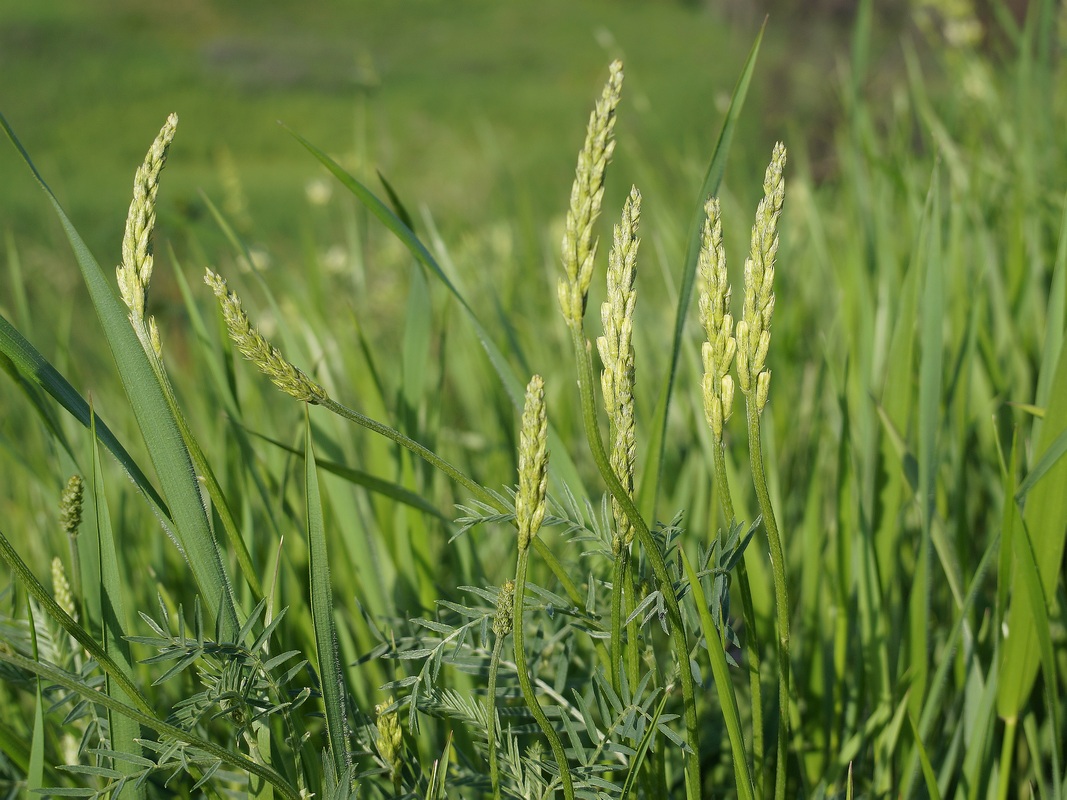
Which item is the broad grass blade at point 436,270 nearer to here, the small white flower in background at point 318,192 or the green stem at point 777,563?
the green stem at point 777,563

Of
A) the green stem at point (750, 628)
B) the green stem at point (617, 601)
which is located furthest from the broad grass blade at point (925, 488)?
the green stem at point (617, 601)

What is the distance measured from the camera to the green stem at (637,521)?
1.23ft

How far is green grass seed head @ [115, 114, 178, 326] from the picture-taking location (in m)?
A: 0.39

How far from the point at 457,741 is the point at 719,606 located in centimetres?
29

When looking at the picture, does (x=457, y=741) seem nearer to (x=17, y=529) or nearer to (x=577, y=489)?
(x=577, y=489)

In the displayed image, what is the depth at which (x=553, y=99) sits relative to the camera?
14695 mm

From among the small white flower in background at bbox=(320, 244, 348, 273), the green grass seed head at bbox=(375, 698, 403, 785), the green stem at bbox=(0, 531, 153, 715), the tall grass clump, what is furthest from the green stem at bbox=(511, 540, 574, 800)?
the small white flower in background at bbox=(320, 244, 348, 273)

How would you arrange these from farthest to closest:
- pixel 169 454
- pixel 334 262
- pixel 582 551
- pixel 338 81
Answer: pixel 338 81 → pixel 334 262 → pixel 582 551 → pixel 169 454

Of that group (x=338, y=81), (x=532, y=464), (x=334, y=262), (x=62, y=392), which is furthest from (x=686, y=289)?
(x=338, y=81)

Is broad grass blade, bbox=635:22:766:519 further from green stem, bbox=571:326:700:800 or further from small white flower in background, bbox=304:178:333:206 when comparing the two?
small white flower in background, bbox=304:178:333:206

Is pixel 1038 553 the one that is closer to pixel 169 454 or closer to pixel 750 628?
pixel 750 628

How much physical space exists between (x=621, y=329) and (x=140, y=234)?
241 millimetres

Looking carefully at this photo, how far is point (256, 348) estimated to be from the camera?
0.34m

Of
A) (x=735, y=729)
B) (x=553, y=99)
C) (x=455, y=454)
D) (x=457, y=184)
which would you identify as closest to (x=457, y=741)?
(x=735, y=729)
